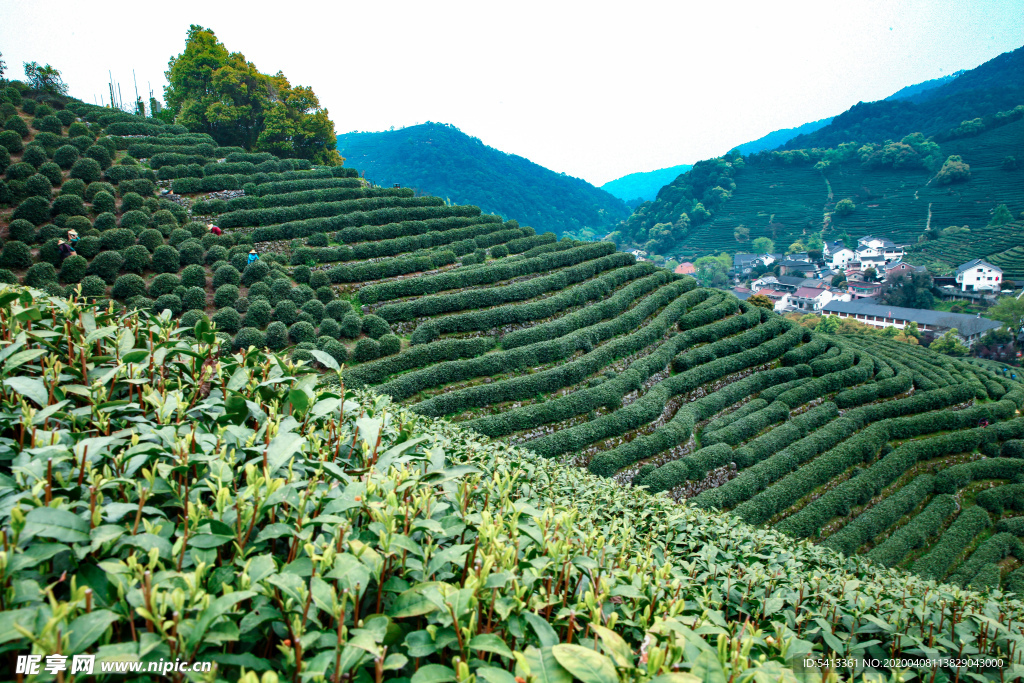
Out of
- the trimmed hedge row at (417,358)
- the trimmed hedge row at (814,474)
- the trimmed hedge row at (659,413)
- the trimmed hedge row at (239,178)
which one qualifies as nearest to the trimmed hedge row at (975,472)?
the trimmed hedge row at (814,474)

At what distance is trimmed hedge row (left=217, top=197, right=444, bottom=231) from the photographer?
20388 mm

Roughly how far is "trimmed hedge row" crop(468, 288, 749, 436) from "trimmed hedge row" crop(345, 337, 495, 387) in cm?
248

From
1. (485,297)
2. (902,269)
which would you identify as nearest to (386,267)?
(485,297)

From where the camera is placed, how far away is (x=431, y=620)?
4.95 ft

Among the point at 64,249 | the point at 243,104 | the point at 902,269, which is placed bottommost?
the point at 902,269

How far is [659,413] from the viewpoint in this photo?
15.5 metres

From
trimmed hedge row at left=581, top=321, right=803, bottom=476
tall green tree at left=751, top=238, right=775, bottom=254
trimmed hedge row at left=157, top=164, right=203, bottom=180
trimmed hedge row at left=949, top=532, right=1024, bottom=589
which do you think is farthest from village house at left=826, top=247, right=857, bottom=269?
trimmed hedge row at left=157, top=164, right=203, bottom=180

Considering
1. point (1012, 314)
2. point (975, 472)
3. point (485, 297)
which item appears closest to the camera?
point (975, 472)

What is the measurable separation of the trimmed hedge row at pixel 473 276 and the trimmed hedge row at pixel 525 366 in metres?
3.83

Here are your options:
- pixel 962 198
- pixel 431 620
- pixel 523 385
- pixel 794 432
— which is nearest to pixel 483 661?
pixel 431 620

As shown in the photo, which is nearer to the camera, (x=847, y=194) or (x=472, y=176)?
(x=847, y=194)

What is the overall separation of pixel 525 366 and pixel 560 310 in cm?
369

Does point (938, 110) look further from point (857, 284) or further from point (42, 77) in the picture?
point (42, 77)

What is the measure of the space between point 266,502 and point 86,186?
79.2 feet
